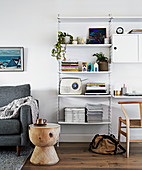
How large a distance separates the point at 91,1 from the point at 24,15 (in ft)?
3.63

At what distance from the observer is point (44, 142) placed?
9.16ft

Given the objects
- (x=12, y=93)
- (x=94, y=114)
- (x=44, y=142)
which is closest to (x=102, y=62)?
(x=94, y=114)

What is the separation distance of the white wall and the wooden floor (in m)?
0.78

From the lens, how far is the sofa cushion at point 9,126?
3084mm

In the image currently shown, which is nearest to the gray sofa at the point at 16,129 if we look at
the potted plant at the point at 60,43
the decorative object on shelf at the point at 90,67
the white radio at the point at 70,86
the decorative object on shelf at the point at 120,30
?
the white radio at the point at 70,86

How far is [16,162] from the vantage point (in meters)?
2.91

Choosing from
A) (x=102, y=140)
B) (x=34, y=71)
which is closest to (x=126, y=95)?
(x=102, y=140)

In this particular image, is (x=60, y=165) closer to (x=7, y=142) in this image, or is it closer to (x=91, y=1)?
(x=7, y=142)

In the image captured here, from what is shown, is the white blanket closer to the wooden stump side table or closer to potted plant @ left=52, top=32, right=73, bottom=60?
the wooden stump side table

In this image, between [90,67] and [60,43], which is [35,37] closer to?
[60,43]

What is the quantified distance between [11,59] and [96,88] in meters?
1.45

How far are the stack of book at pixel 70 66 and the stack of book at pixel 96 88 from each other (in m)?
0.34

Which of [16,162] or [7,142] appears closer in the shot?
[16,162]

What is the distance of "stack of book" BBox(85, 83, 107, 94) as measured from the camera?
3.74 m
